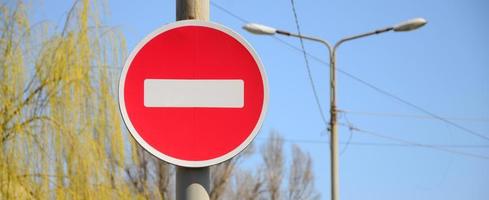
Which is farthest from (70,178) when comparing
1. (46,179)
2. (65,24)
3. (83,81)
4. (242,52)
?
(242,52)

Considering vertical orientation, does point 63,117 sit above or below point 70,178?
above

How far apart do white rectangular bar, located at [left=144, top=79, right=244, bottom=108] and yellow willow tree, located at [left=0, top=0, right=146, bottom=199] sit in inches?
230

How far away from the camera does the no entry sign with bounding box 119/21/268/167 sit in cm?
233

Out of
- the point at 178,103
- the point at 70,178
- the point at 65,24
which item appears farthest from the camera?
the point at 65,24

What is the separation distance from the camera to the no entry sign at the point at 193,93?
2326 mm

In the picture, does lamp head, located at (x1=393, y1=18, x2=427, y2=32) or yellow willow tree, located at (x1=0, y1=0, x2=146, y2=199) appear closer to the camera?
yellow willow tree, located at (x1=0, y1=0, x2=146, y2=199)

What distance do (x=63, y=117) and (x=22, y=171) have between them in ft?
Answer: 2.48

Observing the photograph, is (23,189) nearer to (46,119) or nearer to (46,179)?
(46,179)

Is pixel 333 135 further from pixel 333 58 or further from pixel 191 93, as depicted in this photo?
pixel 191 93

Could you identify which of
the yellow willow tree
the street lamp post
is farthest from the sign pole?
the street lamp post

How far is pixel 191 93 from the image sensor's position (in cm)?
235

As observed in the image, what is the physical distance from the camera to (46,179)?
319 inches

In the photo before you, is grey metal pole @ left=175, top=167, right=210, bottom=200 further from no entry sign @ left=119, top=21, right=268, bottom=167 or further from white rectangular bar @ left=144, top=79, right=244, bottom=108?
white rectangular bar @ left=144, top=79, right=244, bottom=108

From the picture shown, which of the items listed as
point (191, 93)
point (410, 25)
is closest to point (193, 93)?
point (191, 93)
